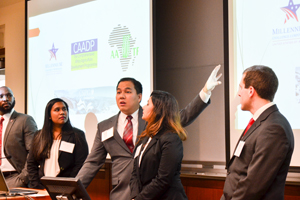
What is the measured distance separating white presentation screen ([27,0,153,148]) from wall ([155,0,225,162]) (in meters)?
0.33

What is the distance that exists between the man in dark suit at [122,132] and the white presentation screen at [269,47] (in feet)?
1.46

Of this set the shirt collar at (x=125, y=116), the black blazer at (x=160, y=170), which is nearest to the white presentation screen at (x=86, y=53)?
the shirt collar at (x=125, y=116)

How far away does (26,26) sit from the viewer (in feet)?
16.8

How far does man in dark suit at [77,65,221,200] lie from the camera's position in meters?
2.88

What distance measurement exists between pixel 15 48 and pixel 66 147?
292 centimetres

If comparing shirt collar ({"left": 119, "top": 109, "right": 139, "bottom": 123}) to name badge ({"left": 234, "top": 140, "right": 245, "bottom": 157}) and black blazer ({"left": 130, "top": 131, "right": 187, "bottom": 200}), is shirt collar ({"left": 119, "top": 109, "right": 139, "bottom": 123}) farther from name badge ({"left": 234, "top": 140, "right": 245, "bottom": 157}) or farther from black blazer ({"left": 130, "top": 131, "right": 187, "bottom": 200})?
name badge ({"left": 234, "top": 140, "right": 245, "bottom": 157})

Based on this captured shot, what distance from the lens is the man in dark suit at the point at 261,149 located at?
1863mm

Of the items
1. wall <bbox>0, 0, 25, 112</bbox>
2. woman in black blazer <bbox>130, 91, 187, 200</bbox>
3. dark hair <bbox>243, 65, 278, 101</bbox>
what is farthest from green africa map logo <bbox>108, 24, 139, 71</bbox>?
wall <bbox>0, 0, 25, 112</bbox>

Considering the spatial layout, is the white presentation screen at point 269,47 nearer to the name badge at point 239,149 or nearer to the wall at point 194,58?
the wall at point 194,58

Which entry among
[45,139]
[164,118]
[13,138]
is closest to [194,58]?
[164,118]

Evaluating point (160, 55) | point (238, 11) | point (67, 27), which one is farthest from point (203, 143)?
point (67, 27)

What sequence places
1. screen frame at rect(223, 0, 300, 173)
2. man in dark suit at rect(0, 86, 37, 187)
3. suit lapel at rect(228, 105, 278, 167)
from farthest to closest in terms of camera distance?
man in dark suit at rect(0, 86, 37, 187)
screen frame at rect(223, 0, 300, 173)
suit lapel at rect(228, 105, 278, 167)

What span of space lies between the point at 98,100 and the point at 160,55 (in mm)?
909

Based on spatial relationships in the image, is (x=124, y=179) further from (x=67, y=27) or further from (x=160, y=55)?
(x=67, y=27)
